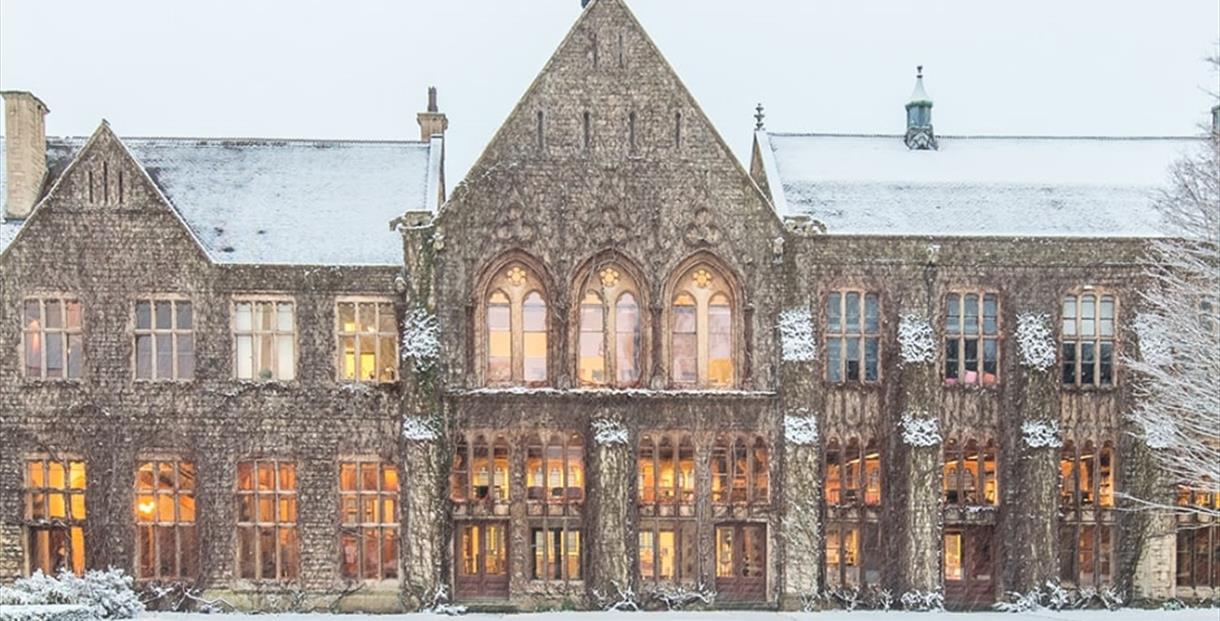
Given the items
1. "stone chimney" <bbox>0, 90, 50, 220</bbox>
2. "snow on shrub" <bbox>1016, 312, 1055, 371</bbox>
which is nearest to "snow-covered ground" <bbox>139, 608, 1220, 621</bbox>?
"snow on shrub" <bbox>1016, 312, 1055, 371</bbox>

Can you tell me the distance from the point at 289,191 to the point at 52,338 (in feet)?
24.1

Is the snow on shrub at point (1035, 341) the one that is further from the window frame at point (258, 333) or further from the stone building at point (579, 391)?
the window frame at point (258, 333)

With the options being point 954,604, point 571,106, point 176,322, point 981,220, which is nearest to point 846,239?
point 981,220

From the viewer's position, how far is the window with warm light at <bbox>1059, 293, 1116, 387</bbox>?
104 feet

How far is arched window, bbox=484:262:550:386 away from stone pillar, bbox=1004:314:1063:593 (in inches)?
499

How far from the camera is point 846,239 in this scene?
31516 mm

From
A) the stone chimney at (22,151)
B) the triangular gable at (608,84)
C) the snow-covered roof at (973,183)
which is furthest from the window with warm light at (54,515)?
the snow-covered roof at (973,183)

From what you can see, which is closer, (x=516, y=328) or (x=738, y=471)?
(x=516, y=328)

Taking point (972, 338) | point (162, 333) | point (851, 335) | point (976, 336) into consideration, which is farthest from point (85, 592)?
point (976, 336)

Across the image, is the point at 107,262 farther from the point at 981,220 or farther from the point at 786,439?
the point at 981,220

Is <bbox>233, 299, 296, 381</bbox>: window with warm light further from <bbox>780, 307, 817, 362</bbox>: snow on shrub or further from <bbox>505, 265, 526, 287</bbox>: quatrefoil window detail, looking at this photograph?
<bbox>780, 307, 817, 362</bbox>: snow on shrub

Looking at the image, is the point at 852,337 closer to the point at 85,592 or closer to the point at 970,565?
the point at 970,565

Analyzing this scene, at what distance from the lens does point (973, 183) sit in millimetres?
34781

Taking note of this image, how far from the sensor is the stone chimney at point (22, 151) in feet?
105
